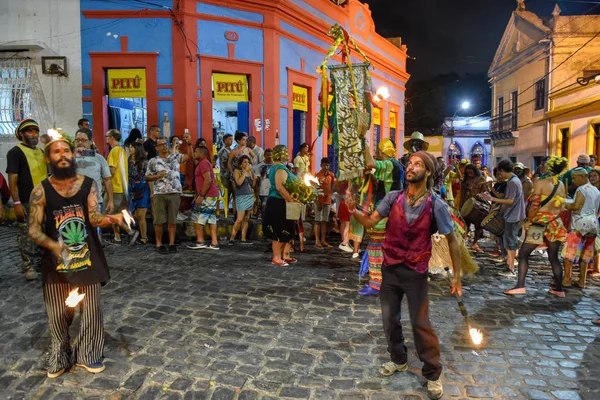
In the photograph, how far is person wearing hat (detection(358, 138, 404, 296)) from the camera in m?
5.38

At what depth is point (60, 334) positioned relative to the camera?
359cm

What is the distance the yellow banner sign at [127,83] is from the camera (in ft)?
37.7

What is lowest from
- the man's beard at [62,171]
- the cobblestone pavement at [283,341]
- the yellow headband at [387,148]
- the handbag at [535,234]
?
the cobblestone pavement at [283,341]

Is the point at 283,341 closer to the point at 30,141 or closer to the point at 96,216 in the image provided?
the point at 96,216

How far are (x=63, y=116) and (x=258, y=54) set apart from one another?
552 cm

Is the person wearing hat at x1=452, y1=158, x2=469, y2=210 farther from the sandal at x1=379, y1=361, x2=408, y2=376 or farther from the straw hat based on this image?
the sandal at x1=379, y1=361, x2=408, y2=376

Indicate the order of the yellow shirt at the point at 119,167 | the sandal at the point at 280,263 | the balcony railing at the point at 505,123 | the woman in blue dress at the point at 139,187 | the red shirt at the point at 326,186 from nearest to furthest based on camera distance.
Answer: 1. the sandal at the point at 280,263
2. the yellow shirt at the point at 119,167
3. the woman in blue dress at the point at 139,187
4. the red shirt at the point at 326,186
5. the balcony railing at the point at 505,123

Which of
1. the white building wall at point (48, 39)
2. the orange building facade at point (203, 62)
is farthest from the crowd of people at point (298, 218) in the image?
the white building wall at point (48, 39)

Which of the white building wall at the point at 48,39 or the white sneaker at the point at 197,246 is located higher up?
the white building wall at the point at 48,39

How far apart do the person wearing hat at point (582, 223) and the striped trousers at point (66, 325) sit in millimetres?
6140

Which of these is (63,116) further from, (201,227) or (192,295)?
(192,295)

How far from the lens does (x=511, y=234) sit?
22.7ft

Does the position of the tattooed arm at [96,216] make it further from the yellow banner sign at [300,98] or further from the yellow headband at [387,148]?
the yellow banner sign at [300,98]

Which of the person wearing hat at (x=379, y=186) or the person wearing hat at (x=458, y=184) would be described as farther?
the person wearing hat at (x=458, y=184)
